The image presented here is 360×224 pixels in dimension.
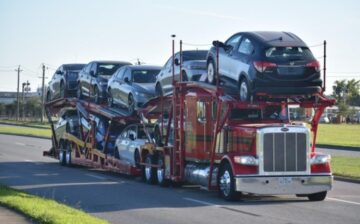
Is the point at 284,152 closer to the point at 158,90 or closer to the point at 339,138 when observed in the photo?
the point at 158,90

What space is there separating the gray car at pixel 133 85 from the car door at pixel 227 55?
18.0ft

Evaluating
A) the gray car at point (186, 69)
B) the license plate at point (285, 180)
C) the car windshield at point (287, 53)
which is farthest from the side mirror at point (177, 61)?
the license plate at point (285, 180)

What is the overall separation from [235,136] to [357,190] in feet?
15.6

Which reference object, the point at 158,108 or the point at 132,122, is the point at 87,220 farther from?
the point at 132,122

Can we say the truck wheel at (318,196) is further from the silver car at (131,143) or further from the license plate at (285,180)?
the silver car at (131,143)

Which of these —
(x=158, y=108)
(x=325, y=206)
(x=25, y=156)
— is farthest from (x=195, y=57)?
(x=25, y=156)

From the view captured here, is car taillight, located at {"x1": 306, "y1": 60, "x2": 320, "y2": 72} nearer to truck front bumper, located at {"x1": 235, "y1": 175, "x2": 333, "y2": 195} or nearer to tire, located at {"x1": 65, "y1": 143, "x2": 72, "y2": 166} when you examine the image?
truck front bumper, located at {"x1": 235, "y1": 175, "x2": 333, "y2": 195}

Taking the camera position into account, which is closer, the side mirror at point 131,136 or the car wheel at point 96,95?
the side mirror at point 131,136

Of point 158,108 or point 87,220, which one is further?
point 158,108

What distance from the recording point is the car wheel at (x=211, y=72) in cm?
1826

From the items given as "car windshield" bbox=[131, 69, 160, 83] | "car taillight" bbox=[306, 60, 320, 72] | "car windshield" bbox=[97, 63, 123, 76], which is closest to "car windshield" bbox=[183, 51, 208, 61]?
"car windshield" bbox=[131, 69, 160, 83]

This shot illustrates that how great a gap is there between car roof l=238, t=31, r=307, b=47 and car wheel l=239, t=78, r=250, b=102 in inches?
38.7

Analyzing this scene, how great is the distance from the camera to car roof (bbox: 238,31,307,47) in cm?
1669

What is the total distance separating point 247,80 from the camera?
1666cm
